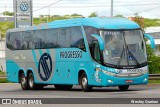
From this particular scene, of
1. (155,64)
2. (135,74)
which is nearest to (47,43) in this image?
(135,74)

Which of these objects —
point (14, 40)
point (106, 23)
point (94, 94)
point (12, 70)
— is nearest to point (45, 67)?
point (14, 40)

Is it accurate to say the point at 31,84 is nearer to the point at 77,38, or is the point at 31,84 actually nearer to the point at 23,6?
the point at 77,38

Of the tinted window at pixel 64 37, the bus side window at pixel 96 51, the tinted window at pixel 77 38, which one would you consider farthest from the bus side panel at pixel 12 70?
the bus side window at pixel 96 51

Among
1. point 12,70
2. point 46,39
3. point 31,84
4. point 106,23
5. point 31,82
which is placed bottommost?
point 31,84

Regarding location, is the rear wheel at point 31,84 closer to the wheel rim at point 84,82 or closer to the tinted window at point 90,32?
the wheel rim at point 84,82

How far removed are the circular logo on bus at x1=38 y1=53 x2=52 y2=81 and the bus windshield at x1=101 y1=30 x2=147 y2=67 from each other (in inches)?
211

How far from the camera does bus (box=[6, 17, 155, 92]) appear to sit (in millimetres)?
27359

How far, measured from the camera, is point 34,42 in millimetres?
33469

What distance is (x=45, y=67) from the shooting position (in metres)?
32.7

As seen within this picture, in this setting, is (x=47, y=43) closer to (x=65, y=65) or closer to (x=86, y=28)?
(x=65, y=65)

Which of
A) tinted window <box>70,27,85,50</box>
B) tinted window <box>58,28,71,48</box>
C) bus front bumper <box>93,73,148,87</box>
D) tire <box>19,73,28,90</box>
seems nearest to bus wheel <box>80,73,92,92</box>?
bus front bumper <box>93,73,148,87</box>

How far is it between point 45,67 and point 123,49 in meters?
6.43

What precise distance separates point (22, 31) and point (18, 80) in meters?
2.84

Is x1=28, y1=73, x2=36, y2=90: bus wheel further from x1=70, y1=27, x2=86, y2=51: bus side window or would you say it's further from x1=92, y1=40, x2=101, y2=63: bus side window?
x1=92, y1=40, x2=101, y2=63: bus side window
